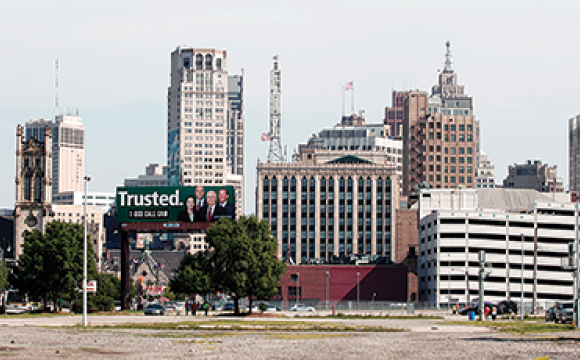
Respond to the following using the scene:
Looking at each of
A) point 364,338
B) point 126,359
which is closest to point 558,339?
point 364,338

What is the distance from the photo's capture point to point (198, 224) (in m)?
130

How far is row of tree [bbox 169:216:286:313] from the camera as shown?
351 feet

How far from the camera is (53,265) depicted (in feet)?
350

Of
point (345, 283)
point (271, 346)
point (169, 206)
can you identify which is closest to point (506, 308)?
point (169, 206)

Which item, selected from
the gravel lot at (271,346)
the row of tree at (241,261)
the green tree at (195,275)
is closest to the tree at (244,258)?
the row of tree at (241,261)

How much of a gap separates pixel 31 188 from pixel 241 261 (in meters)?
88.7

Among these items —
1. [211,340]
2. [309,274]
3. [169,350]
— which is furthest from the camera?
[309,274]

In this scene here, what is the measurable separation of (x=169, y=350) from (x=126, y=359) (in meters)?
5.00

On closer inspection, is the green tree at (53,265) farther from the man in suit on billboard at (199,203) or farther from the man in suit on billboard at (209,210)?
the man in suit on billboard at (209,210)

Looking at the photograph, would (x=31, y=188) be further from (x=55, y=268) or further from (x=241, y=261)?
(x=241, y=261)

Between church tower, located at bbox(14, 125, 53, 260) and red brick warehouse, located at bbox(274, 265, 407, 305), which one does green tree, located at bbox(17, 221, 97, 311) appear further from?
red brick warehouse, located at bbox(274, 265, 407, 305)

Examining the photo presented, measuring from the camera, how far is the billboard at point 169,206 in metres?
130

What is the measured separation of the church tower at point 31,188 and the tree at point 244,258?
262 ft

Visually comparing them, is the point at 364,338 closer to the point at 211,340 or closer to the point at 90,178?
the point at 211,340
